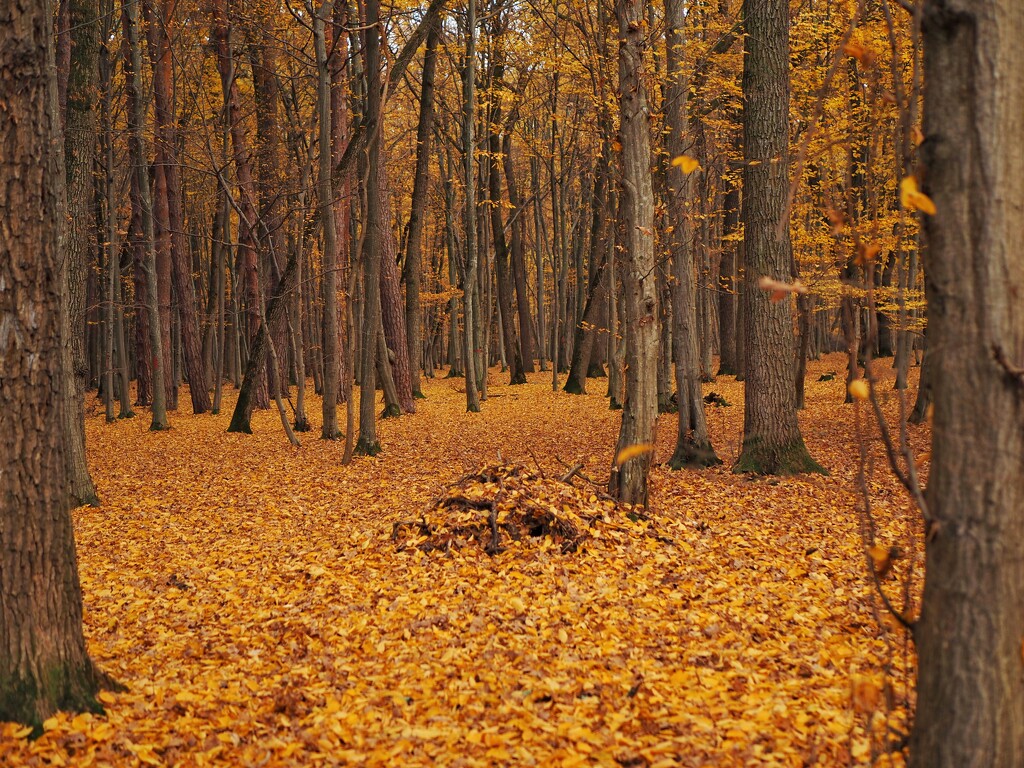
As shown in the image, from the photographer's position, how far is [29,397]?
3.80 metres

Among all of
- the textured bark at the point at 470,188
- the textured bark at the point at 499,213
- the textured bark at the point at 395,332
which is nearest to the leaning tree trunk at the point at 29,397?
the textured bark at the point at 470,188

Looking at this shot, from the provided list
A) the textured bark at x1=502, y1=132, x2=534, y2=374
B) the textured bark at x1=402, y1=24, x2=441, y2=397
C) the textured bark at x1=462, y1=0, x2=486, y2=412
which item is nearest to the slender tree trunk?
the textured bark at x1=402, y1=24, x2=441, y2=397

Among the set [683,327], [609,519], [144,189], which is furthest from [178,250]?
[609,519]

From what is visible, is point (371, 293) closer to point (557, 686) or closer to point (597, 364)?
point (557, 686)

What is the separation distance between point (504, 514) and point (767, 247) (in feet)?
15.8

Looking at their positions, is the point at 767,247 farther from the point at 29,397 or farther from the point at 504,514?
the point at 29,397

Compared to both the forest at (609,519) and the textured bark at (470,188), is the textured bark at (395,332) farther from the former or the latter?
the forest at (609,519)

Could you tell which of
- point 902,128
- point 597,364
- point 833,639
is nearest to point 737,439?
point 833,639

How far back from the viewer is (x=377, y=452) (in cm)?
1255

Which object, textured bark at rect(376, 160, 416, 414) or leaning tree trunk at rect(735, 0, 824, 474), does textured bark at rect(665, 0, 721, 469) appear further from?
textured bark at rect(376, 160, 416, 414)

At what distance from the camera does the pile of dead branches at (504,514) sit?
6.68 meters

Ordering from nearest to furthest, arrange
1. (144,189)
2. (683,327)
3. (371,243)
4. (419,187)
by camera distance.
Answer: (683,327), (371,243), (144,189), (419,187)

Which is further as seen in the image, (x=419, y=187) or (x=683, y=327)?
(x=419, y=187)

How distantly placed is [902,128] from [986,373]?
29.4 inches
